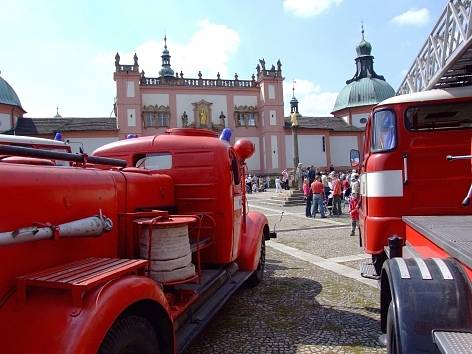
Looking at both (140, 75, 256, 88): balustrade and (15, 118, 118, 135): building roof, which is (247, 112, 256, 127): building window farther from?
(15, 118, 118, 135): building roof

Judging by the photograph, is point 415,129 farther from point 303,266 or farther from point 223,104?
point 223,104

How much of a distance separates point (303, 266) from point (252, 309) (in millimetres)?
2588

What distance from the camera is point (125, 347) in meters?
2.61

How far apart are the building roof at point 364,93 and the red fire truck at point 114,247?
2290 inches

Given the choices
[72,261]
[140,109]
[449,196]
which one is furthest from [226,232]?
[140,109]

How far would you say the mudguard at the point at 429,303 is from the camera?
2484 millimetres

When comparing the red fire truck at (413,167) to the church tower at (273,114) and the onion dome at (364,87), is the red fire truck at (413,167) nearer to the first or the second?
the church tower at (273,114)

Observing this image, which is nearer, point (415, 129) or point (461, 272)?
point (461, 272)

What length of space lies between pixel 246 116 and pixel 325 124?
10.9 m

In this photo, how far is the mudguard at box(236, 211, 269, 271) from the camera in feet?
19.6

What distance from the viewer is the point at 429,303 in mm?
2584

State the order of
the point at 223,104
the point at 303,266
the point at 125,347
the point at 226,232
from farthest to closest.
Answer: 1. the point at 223,104
2. the point at 303,266
3. the point at 226,232
4. the point at 125,347

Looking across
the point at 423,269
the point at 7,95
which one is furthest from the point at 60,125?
the point at 423,269

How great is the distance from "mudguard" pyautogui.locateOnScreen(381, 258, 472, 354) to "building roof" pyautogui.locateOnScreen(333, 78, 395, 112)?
59687 millimetres
